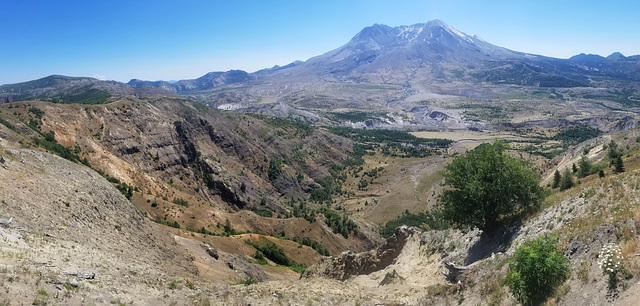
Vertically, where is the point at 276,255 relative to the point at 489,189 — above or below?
below

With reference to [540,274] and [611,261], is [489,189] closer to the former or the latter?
[540,274]

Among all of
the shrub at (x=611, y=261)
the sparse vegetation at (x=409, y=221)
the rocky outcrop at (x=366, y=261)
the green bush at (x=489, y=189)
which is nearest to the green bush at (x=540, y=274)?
the shrub at (x=611, y=261)

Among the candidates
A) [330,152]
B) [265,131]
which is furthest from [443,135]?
[265,131]

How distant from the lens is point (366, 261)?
85.8 feet

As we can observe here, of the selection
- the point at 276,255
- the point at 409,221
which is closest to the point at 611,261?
the point at 276,255

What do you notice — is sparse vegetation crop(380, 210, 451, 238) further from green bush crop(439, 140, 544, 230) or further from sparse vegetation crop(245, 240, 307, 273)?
green bush crop(439, 140, 544, 230)

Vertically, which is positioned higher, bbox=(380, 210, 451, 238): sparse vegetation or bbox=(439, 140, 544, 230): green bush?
bbox=(439, 140, 544, 230): green bush

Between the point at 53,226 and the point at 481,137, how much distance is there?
172m

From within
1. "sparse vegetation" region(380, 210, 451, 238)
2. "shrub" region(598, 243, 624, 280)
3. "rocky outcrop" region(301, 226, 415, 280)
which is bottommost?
"sparse vegetation" region(380, 210, 451, 238)

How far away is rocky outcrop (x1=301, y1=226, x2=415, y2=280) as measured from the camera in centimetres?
2548

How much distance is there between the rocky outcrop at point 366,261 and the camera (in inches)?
1003

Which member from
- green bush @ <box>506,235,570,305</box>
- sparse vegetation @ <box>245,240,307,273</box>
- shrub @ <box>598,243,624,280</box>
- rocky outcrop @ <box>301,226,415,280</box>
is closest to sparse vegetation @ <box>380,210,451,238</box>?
sparse vegetation @ <box>245,240,307,273</box>

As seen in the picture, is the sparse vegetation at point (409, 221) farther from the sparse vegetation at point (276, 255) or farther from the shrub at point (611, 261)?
the shrub at point (611, 261)

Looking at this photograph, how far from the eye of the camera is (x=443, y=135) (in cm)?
17762
